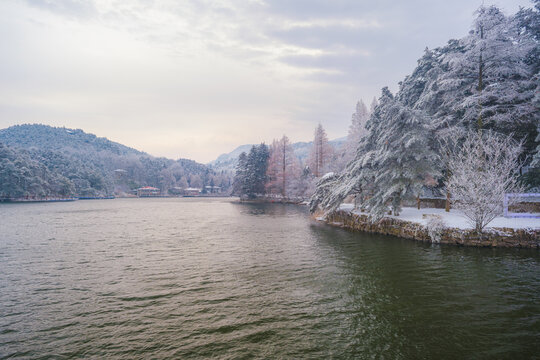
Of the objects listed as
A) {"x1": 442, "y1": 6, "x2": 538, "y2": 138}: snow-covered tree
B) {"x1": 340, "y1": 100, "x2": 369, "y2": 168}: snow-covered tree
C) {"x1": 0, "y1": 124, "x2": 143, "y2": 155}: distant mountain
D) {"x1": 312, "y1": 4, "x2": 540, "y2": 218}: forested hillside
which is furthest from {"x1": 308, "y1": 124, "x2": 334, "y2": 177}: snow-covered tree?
Result: {"x1": 0, "y1": 124, "x2": 143, "y2": 155}: distant mountain

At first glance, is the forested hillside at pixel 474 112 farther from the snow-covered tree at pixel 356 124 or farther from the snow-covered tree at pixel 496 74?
the snow-covered tree at pixel 356 124

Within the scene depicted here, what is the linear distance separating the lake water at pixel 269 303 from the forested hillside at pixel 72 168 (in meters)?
73.0

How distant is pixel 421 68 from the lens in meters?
27.3

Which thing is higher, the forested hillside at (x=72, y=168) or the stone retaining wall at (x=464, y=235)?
the forested hillside at (x=72, y=168)

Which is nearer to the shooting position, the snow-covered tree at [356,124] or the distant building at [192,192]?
the snow-covered tree at [356,124]

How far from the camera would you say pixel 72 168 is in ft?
300

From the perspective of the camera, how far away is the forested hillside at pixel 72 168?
67.1 meters

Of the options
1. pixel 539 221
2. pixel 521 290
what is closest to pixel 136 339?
pixel 521 290

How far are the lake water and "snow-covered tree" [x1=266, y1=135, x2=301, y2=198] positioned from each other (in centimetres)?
4587

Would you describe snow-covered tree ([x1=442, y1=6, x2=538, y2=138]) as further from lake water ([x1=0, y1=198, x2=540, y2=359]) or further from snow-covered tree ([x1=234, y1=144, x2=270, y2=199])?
snow-covered tree ([x1=234, y1=144, x2=270, y2=199])

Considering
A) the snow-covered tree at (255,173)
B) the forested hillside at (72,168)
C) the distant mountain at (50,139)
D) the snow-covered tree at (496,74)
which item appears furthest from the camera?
the distant mountain at (50,139)

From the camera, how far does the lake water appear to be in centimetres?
522

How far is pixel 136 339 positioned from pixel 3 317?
3.98 meters

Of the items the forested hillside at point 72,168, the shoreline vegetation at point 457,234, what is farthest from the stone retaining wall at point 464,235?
the forested hillside at point 72,168
